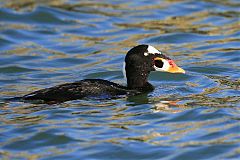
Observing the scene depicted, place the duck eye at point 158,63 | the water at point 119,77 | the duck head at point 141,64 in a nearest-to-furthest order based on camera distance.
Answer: the water at point 119,77 < the duck head at point 141,64 < the duck eye at point 158,63

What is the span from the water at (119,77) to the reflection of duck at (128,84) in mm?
144

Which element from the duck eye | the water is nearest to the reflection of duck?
the duck eye

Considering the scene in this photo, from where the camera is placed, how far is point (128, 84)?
12289 mm

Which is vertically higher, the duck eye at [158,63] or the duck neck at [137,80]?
the duck eye at [158,63]

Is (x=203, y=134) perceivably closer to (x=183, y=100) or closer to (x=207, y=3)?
(x=183, y=100)

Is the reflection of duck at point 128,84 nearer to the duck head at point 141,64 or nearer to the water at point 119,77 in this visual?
the duck head at point 141,64

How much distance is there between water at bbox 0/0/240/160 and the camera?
9.63 meters

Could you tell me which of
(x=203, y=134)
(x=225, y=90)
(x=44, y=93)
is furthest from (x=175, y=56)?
(x=203, y=134)

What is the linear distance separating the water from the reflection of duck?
0.47ft

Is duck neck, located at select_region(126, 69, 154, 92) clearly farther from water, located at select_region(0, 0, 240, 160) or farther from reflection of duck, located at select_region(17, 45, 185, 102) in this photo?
water, located at select_region(0, 0, 240, 160)

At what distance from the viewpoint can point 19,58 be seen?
50.8 ft

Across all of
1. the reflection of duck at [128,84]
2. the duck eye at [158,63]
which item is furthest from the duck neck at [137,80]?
the duck eye at [158,63]

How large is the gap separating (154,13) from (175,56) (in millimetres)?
3277

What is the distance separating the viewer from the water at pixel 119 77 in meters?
9.63
